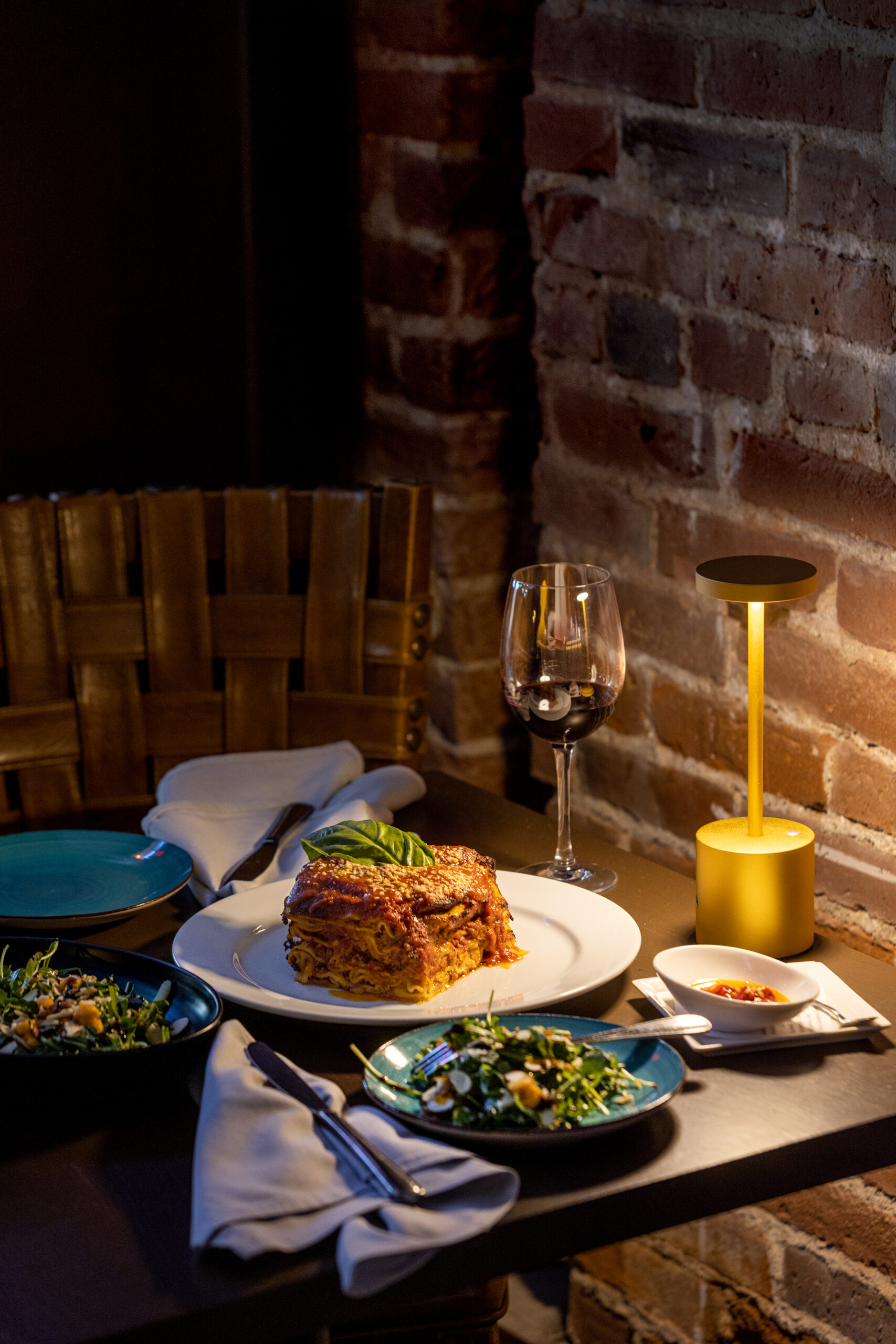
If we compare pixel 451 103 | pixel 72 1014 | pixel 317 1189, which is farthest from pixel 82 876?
pixel 451 103

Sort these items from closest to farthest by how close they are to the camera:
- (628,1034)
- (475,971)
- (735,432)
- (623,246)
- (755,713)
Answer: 1. (628,1034)
2. (475,971)
3. (755,713)
4. (735,432)
5. (623,246)

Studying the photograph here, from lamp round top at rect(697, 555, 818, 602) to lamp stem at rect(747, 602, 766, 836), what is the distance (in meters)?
0.02

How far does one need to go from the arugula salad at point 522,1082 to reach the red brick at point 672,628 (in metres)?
0.61

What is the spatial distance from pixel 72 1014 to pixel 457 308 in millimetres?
1024

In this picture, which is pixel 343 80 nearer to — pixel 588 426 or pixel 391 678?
pixel 588 426

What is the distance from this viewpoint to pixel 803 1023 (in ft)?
3.06

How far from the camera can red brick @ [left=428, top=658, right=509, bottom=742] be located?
5.80 feet

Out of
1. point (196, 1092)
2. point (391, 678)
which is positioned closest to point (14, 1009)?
point (196, 1092)

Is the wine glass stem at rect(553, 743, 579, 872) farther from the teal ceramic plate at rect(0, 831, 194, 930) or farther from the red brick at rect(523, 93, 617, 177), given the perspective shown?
the red brick at rect(523, 93, 617, 177)

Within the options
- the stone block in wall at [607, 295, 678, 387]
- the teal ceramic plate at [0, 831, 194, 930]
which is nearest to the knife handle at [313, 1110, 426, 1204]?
the teal ceramic plate at [0, 831, 194, 930]

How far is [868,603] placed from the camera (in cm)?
120

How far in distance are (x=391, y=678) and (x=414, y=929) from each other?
0.57 metres

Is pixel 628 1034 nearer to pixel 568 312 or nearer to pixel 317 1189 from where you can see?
pixel 317 1189

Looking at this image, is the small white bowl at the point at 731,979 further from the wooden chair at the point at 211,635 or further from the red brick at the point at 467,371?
the red brick at the point at 467,371
